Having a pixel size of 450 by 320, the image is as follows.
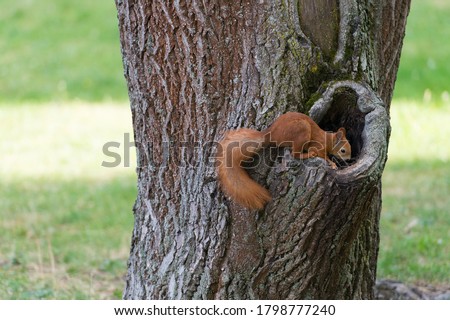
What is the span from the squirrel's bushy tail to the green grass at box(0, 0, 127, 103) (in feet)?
24.7

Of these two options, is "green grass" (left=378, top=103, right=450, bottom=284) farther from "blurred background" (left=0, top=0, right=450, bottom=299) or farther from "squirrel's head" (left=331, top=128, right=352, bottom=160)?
"squirrel's head" (left=331, top=128, right=352, bottom=160)

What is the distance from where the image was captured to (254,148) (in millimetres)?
2912

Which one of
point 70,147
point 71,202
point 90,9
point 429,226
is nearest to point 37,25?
point 90,9

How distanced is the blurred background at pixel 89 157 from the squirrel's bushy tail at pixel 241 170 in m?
1.64

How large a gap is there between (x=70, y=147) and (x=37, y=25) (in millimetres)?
6191

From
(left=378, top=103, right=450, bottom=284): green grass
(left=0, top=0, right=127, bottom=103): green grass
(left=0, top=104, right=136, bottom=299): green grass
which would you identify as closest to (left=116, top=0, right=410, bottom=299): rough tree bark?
(left=0, top=104, right=136, bottom=299): green grass

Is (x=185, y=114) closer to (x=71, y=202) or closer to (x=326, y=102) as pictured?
(x=326, y=102)

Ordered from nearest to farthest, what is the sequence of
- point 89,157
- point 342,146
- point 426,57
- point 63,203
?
point 342,146
point 63,203
point 89,157
point 426,57

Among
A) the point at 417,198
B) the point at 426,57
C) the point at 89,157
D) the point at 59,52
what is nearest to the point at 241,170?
the point at 417,198

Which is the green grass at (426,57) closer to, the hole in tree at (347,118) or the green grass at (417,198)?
the green grass at (417,198)

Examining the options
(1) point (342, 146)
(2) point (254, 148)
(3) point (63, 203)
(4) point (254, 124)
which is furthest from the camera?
(3) point (63, 203)

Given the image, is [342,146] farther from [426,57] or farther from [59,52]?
[59,52]

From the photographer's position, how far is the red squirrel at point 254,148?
9.50 ft

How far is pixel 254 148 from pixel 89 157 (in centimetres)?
517
